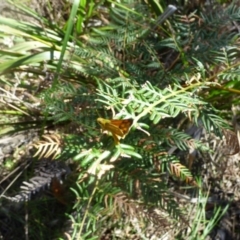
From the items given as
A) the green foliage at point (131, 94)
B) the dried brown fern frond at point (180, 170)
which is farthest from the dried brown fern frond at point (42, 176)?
the dried brown fern frond at point (180, 170)

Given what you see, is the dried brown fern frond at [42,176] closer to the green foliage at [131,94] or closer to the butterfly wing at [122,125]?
the green foliage at [131,94]

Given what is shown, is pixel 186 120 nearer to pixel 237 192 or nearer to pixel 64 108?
pixel 237 192

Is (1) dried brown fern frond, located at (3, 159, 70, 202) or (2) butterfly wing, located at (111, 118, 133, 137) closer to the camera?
(2) butterfly wing, located at (111, 118, 133, 137)

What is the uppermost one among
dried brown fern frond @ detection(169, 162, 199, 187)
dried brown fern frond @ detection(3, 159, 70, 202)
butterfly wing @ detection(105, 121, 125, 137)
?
butterfly wing @ detection(105, 121, 125, 137)

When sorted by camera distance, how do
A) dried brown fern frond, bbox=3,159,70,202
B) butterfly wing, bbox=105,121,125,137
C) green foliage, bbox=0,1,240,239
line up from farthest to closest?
dried brown fern frond, bbox=3,159,70,202 < green foliage, bbox=0,1,240,239 < butterfly wing, bbox=105,121,125,137

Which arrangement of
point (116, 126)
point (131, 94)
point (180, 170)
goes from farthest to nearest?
1. point (180, 170)
2. point (131, 94)
3. point (116, 126)

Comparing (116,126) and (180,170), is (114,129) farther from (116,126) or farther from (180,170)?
(180,170)

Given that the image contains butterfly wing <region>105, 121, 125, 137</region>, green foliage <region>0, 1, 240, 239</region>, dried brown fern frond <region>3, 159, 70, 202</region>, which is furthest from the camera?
dried brown fern frond <region>3, 159, 70, 202</region>

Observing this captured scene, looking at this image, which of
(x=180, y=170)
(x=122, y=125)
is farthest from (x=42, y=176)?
(x=122, y=125)

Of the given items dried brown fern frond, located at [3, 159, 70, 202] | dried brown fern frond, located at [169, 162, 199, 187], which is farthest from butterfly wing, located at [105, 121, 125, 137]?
dried brown fern frond, located at [3, 159, 70, 202]

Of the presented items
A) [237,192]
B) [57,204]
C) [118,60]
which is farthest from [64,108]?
[237,192]

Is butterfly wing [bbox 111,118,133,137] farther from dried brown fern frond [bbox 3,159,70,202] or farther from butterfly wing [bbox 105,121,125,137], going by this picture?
dried brown fern frond [bbox 3,159,70,202]
